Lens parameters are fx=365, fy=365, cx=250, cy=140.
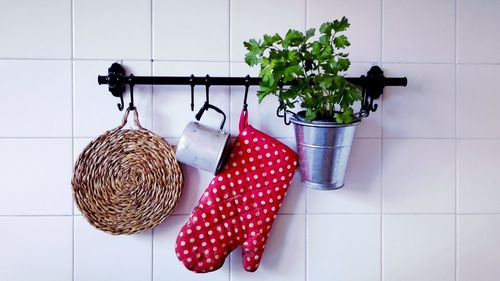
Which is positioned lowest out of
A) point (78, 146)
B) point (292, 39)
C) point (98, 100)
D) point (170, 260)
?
point (170, 260)

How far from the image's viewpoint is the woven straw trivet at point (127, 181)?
0.78 meters

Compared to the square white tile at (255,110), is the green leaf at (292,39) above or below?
above

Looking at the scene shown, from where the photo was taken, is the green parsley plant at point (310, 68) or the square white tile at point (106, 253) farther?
the square white tile at point (106, 253)
